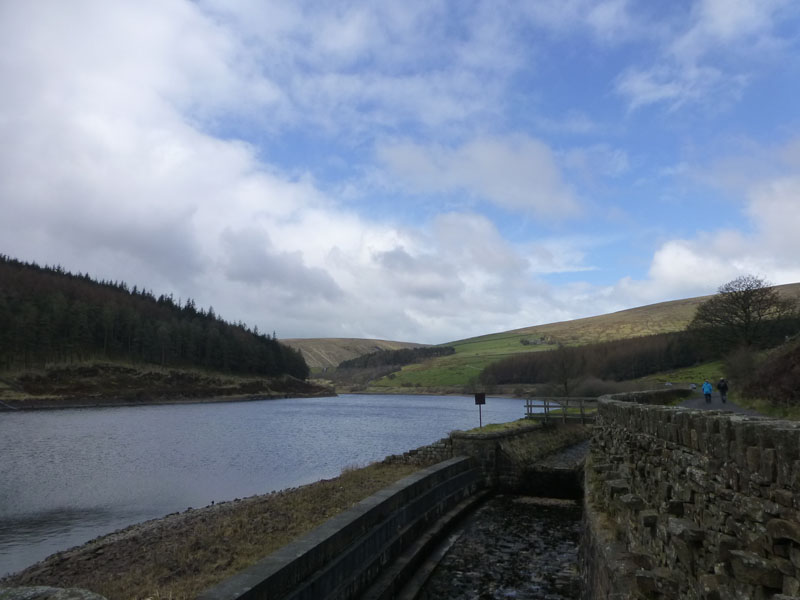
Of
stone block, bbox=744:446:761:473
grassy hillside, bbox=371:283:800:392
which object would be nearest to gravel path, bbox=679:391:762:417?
stone block, bbox=744:446:761:473

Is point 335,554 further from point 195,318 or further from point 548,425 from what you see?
point 195,318

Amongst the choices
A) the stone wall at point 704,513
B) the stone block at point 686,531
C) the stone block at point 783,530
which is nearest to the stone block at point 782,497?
the stone wall at point 704,513

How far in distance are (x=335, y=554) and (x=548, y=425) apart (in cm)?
2171

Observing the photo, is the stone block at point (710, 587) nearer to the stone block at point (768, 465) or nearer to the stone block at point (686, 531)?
the stone block at point (686, 531)

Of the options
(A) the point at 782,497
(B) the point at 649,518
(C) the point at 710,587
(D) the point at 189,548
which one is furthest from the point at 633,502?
(D) the point at 189,548


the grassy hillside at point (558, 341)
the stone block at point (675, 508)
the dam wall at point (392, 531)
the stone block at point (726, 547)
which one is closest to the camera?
the stone block at point (726, 547)

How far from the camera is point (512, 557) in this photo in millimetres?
13648

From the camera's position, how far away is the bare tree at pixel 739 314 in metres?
38.5

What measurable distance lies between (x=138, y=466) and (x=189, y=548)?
22017 millimetres

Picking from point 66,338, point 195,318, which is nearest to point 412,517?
point 66,338

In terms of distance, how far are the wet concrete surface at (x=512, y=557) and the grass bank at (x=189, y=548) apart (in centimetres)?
288

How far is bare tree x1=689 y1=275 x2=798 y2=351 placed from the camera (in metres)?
38.5

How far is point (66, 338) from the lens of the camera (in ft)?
356

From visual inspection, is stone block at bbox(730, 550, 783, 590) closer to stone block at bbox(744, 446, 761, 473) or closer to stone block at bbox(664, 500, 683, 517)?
stone block at bbox(744, 446, 761, 473)
